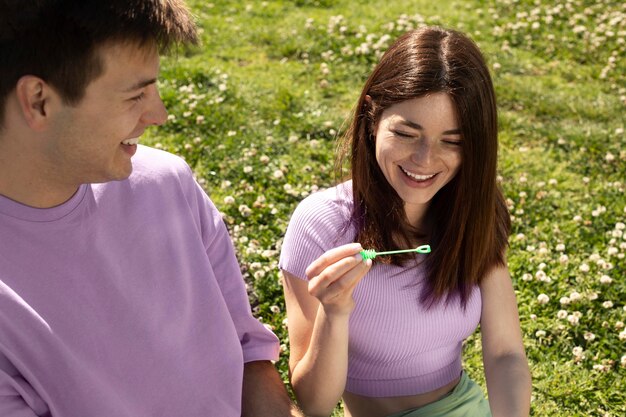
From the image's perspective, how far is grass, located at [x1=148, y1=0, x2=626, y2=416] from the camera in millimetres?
4246

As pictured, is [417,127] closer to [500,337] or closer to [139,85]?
[500,337]

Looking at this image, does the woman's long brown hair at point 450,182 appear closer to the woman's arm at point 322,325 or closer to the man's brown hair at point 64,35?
the woman's arm at point 322,325

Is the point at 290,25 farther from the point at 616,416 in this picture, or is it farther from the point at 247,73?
the point at 616,416

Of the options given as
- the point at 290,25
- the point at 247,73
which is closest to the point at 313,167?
the point at 247,73

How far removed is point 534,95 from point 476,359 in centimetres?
316

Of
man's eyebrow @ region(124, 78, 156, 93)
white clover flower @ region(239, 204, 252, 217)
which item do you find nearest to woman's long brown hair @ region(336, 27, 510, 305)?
man's eyebrow @ region(124, 78, 156, 93)

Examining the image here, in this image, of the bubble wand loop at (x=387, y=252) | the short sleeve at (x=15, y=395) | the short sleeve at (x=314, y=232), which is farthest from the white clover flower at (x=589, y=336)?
the short sleeve at (x=15, y=395)

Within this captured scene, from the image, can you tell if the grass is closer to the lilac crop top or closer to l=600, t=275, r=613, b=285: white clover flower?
l=600, t=275, r=613, b=285: white clover flower

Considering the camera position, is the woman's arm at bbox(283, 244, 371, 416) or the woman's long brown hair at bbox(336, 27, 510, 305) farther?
the woman's long brown hair at bbox(336, 27, 510, 305)

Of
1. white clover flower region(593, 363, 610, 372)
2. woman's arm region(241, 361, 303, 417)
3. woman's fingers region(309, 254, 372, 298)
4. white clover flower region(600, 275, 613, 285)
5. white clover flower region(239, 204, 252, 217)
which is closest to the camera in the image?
woman's fingers region(309, 254, 372, 298)

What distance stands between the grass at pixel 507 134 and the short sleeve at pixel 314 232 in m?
1.16

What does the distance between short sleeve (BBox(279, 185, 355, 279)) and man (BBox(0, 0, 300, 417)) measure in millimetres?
456

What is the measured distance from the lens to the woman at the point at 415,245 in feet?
9.36

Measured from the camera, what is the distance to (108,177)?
219 cm
